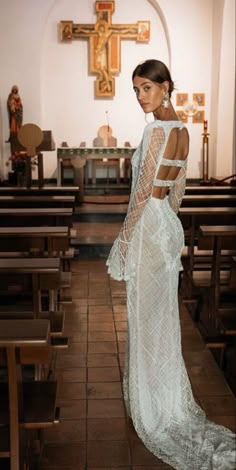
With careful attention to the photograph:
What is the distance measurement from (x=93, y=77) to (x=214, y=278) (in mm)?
8953

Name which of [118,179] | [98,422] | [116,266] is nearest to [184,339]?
[98,422]

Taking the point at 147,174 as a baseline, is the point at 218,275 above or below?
below

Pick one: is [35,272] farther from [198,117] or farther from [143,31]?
[143,31]

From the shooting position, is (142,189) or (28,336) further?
(142,189)

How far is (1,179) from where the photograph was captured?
38.4 feet

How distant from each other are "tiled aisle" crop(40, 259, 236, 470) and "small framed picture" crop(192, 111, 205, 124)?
299 inches

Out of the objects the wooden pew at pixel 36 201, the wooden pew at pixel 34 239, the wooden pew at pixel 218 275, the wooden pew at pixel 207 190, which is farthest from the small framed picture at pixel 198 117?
the wooden pew at pixel 34 239

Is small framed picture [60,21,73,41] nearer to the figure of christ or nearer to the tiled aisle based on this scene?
the figure of christ

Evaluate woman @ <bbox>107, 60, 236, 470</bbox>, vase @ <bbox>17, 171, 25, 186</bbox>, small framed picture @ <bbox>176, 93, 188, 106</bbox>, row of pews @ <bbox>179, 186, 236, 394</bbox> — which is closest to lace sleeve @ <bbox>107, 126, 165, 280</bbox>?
woman @ <bbox>107, 60, 236, 470</bbox>

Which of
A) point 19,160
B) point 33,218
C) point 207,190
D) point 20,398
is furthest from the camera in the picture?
point 19,160

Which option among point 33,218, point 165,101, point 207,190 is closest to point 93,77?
point 207,190

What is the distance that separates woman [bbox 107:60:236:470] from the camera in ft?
8.43

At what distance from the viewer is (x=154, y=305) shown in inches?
108

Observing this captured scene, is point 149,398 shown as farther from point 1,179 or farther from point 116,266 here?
point 1,179
